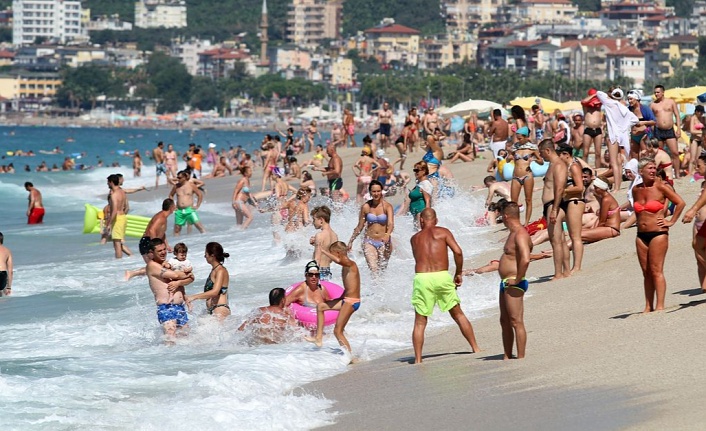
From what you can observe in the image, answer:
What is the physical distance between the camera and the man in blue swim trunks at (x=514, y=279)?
28.7ft

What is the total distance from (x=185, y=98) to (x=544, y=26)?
45.9 metres

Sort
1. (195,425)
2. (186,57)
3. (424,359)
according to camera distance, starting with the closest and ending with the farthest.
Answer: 1. (195,425)
2. (424,359)
3. (186,57)

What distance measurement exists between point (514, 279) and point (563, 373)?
0.70 m

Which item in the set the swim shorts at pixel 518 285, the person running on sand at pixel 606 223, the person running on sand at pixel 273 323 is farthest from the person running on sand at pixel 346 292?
the person running on sand at pixel 606 223

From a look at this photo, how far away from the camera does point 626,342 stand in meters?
8.98

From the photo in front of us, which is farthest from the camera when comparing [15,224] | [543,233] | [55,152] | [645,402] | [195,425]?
[55,152]

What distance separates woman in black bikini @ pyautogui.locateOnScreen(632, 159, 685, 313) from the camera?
931 centimetres

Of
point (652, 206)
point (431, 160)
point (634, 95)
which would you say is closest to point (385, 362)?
point (652, 206)

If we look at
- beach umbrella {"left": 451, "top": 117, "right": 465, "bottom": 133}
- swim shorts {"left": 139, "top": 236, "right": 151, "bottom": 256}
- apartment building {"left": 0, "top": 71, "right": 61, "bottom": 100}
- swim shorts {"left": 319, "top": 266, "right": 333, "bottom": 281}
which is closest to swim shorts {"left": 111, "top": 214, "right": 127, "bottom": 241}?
swim shorts {"left": 139, "top": 236, "right": 151, "bottom": 256}

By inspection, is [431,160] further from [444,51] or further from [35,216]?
[444,51]

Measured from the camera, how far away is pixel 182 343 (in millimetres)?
10828

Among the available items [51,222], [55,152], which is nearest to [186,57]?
[55,152]

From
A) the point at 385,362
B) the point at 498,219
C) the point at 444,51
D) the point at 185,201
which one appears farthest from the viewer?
the point at 444,51

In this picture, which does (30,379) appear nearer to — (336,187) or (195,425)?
(195,425)
